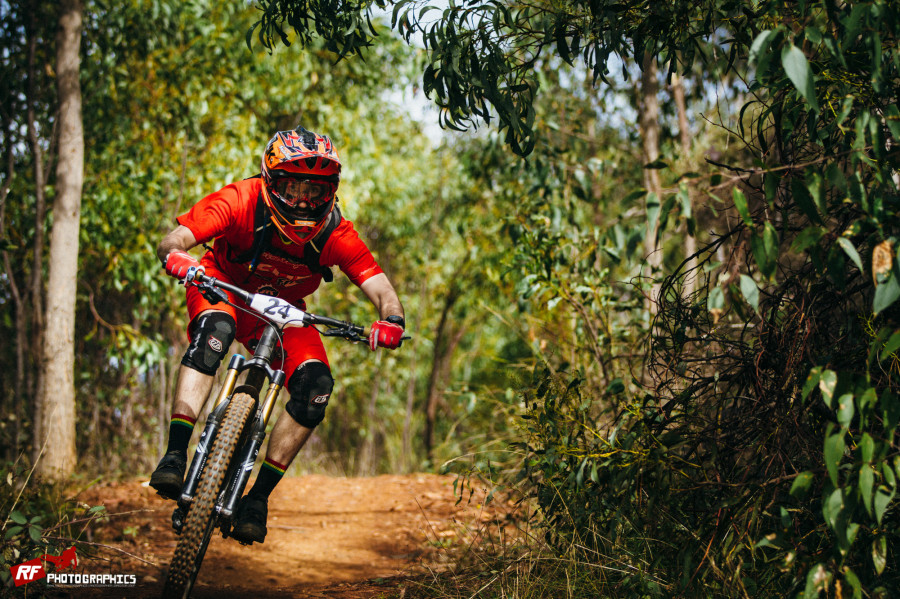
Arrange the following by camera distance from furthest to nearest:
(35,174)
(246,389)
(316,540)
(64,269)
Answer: (35,174) < (64,269) < (316,540) < (246,389)

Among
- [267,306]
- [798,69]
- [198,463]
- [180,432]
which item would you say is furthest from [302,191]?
[798,69]

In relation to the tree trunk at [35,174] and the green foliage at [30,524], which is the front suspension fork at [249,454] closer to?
the green foliage at [30,524]

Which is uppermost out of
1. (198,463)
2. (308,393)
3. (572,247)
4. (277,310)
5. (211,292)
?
(572,247)

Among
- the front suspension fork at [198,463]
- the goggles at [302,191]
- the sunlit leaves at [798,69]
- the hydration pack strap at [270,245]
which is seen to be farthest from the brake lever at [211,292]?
the sunlit leaves at [798,69]

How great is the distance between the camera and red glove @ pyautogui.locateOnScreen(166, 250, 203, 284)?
3.41 metres

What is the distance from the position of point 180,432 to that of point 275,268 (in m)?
1.05

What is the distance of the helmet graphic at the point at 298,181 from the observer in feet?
12.8

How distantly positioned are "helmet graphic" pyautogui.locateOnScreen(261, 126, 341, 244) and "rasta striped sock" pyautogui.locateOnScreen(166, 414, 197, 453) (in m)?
1.10

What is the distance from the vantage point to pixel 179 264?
343 centimetres

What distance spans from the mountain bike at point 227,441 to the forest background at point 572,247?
946 millimetres

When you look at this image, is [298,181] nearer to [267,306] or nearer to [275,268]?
[275,268]

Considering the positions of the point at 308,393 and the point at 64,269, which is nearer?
the point at 308,393

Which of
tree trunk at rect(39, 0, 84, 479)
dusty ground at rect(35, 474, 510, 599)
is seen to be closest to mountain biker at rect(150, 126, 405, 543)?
dusty ground at rect(35, 474, 510, 599)

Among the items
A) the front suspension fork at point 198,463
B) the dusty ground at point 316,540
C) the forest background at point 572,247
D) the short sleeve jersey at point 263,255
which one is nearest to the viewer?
the forest background at point 572,247
